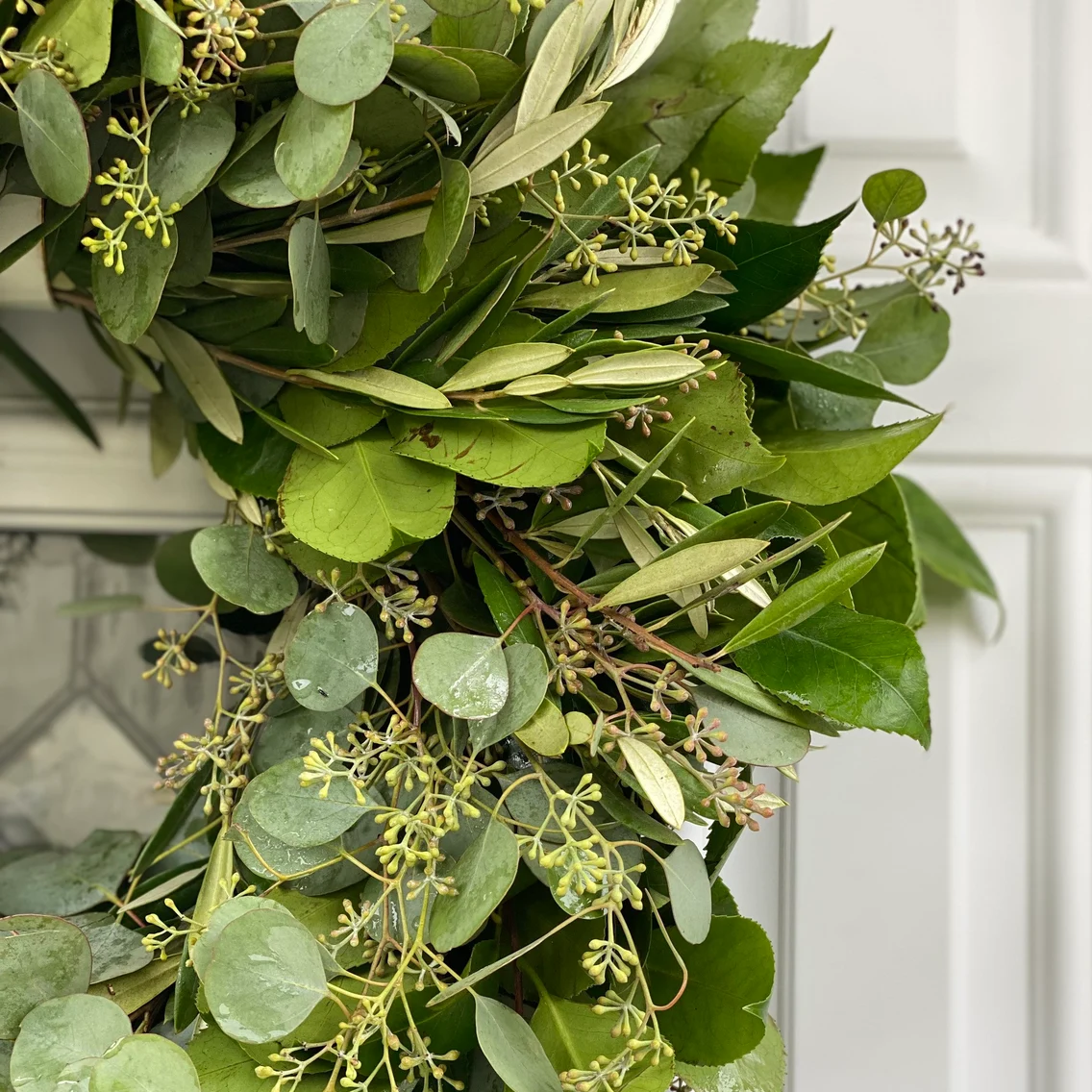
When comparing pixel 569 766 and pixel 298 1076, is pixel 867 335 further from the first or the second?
pixel 298 1076

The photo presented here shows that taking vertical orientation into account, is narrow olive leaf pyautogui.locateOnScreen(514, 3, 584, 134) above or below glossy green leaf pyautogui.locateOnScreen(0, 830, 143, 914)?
above

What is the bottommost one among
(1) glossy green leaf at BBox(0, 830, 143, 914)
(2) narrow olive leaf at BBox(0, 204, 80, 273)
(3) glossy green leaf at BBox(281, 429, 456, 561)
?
(1) glossy green leaf at BBox(0, 830, 143, 914)

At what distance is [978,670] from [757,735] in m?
0.38

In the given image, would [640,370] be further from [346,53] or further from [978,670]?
[978,670]

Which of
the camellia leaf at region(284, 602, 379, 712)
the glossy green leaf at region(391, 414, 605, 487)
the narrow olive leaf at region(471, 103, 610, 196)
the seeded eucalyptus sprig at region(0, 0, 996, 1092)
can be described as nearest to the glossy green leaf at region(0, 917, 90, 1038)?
the seeded eucalyptus sprig at region(0, 0, 996, 1092)

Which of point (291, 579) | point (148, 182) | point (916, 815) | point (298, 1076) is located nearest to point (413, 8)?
point (148, 182)

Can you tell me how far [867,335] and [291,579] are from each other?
356mm

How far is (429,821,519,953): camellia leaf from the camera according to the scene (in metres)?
0.33

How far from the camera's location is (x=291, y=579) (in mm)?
408

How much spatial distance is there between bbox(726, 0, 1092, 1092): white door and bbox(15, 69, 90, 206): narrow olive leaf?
1.64ft

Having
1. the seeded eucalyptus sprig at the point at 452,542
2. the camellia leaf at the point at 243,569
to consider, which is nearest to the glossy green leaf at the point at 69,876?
the seeded eucalyptus sprig at the point at 452,542

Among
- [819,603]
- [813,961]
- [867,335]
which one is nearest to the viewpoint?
[819,603]

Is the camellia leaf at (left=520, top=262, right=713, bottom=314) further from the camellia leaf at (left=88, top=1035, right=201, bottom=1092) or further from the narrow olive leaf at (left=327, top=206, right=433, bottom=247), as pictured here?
the camellia leaf at (left=88, top=1035, right=201, bottom=1092)

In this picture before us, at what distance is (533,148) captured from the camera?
0.35 meters
